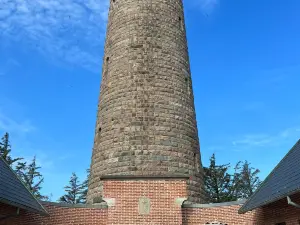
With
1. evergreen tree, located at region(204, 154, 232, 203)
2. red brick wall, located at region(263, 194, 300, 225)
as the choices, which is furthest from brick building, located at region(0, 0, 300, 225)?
evergreen tree, located at region(204, 154, 232, 203)

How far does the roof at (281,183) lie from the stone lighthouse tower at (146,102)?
3.19m

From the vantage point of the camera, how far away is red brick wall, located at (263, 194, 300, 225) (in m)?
8.79

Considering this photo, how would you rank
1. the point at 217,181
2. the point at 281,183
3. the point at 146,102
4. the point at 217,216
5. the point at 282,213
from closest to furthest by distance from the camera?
the point at 281,183 < the point at 282,213 < the point at 217,216 < the point at 146,102 < the point at 217,181

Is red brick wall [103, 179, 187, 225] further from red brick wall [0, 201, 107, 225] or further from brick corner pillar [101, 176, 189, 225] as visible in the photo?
red brick wall [0, 201, 107, 225]

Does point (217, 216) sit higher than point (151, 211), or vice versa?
point (151, 211)

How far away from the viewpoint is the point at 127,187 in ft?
36.7

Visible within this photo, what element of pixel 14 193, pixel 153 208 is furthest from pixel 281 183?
pixel 14 193

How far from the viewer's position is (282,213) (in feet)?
31.1

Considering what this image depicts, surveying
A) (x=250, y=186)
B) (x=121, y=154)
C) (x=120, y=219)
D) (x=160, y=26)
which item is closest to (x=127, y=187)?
(x=120, y=219)

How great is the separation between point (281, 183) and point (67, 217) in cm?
612

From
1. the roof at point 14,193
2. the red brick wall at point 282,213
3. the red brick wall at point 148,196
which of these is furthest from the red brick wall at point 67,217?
the red brick wall at point 282,213

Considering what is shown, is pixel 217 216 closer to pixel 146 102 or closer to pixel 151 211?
pixel 151 211

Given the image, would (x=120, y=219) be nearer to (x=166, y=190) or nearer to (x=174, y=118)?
(x=166, y=190)

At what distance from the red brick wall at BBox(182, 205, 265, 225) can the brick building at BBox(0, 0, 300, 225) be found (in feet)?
Answer: 0.10
